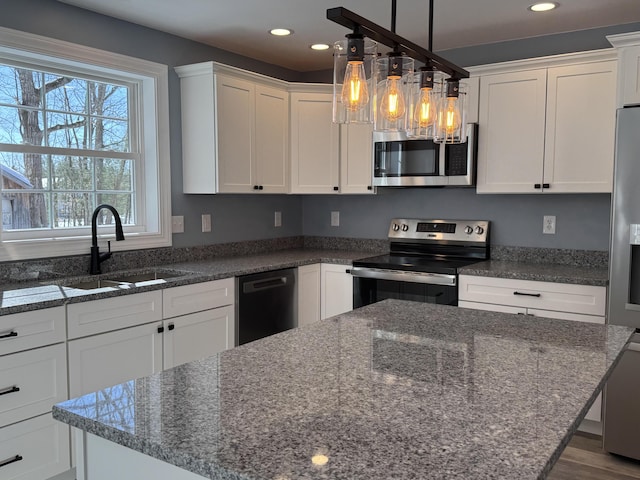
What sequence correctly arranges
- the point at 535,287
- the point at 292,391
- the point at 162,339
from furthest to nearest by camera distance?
1. the point at 535,287
2. the point at 162,339
3. the point at 292,391

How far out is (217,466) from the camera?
36.9 inches

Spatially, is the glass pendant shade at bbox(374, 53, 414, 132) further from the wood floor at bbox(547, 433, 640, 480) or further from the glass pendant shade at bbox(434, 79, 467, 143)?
the wood floor at bbox(547, 433, 640, 480)

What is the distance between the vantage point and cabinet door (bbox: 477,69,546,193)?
134 inches

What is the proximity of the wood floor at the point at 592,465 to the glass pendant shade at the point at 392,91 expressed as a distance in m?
1.94

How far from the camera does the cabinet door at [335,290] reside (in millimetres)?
3865

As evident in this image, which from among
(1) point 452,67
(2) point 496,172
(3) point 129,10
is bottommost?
(2) point 496,172

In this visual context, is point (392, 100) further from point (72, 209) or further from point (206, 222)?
point (206, 222)

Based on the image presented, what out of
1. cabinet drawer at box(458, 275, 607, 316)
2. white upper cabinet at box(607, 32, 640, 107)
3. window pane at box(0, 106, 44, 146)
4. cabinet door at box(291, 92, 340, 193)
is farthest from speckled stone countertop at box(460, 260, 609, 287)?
window pane at box(0, 106, 44, 146)

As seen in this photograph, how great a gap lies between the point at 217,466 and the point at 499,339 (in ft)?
3.62

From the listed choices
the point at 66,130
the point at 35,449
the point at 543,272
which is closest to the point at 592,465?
the point at 543,272

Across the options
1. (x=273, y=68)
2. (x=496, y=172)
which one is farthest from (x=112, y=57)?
(x=496, y=172)

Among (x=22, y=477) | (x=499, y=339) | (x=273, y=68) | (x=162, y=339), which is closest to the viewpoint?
(x=499, y=339)

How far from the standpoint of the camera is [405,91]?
1782 millimetres

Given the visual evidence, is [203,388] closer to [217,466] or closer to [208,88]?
[217,466]
